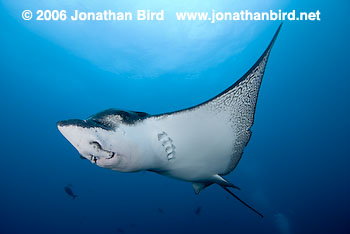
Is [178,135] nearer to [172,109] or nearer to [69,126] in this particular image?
[69,126]

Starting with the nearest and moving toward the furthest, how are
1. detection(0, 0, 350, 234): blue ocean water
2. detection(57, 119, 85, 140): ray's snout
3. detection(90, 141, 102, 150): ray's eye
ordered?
detection(57, 119, 85, 140): ray's snout → detection(90, 141, 102, 150): ray's eye → detection(0, 0, 350, 234): blue ocean water

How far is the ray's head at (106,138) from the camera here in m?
1.40

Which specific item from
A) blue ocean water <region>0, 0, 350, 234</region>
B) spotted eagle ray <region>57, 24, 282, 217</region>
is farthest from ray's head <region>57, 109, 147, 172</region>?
blue ocean water <region>0, 0, 350, 234</region>

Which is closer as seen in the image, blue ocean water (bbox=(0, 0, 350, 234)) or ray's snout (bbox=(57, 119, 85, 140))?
ray's snout (bbox=(57, 119, 85, 140))

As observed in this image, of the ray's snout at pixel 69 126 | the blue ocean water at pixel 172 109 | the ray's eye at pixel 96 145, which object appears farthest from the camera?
the blue ocean water at pixel 172 109

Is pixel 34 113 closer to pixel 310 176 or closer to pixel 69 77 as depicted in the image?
pixel 69 77

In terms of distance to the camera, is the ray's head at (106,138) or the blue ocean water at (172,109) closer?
the ray's head at (106,138)

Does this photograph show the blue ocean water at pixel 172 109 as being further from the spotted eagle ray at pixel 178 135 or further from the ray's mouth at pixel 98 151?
the ray's mouth at pixel 98 151

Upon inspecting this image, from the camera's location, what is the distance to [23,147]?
18.2 m

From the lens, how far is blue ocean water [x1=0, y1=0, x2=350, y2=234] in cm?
1322

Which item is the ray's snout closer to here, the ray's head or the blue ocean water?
the ray's head

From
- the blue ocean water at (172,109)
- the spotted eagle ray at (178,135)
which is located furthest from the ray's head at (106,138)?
the blue ocean water at (172,109)

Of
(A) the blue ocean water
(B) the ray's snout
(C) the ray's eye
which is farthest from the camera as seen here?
(A) the blue ocean water

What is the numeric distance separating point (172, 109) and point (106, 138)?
16.9 m
